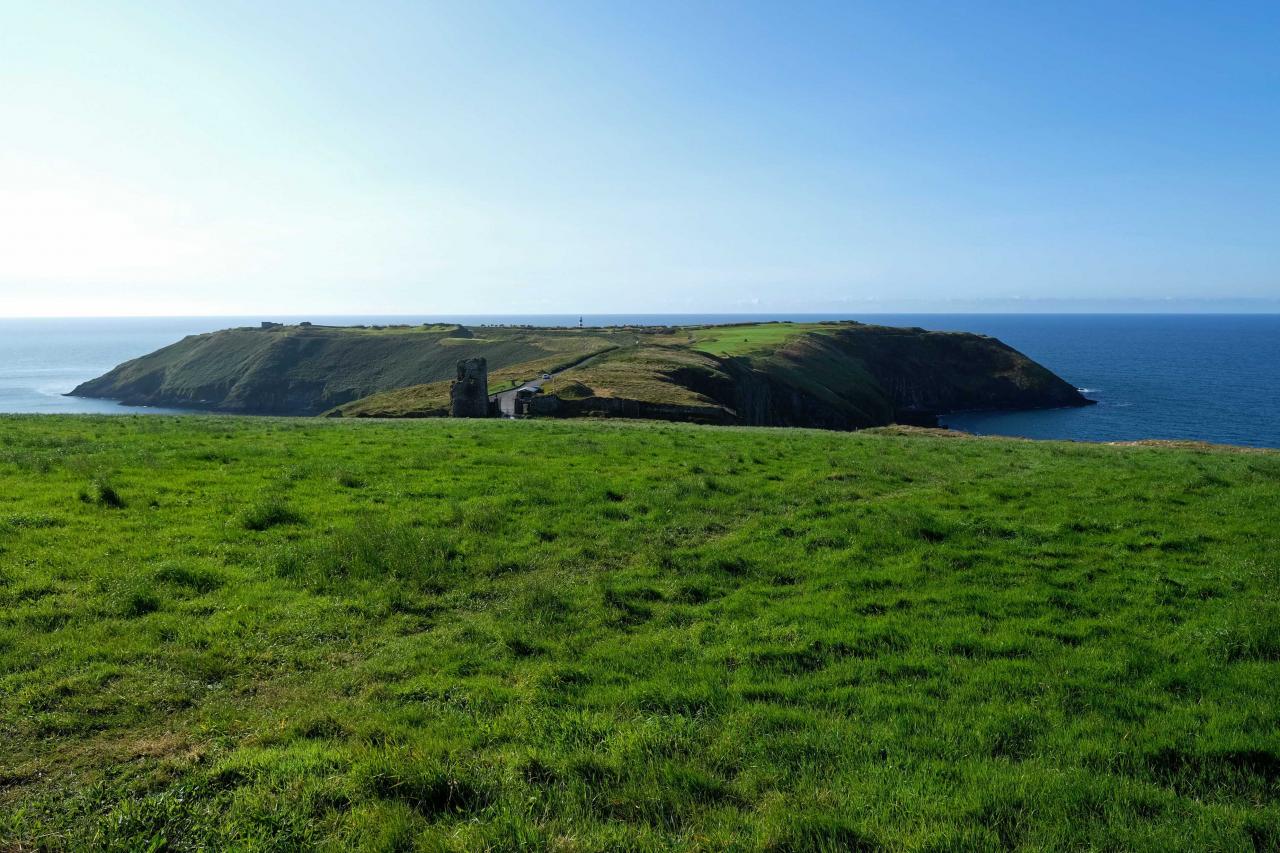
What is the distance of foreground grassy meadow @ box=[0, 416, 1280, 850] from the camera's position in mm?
6039

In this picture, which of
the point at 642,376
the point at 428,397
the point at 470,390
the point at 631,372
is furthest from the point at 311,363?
the point at 470,390

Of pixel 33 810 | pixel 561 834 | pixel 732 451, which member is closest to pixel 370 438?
pixel 732 451

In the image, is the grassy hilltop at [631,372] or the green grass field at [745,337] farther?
the green grass field at [745,337]

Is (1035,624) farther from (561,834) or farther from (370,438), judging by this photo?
(370,438)

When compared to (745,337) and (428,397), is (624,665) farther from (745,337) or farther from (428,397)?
(745,337)

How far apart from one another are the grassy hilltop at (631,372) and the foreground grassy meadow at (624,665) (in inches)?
1327

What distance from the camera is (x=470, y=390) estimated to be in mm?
47156

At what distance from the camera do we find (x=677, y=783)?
646 cm

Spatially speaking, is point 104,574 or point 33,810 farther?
point 104,574

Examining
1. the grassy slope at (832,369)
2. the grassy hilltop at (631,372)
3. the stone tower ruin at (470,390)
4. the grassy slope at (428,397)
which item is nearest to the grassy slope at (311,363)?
the grassy hilltop at (631,372)

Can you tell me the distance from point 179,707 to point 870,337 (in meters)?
141

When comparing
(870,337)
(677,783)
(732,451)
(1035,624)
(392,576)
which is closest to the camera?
(677,783)

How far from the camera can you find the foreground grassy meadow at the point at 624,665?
19.8ft

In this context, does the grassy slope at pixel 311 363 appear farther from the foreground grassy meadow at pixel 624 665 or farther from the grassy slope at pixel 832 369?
the foreground grassy meadow at pixel 624 665
